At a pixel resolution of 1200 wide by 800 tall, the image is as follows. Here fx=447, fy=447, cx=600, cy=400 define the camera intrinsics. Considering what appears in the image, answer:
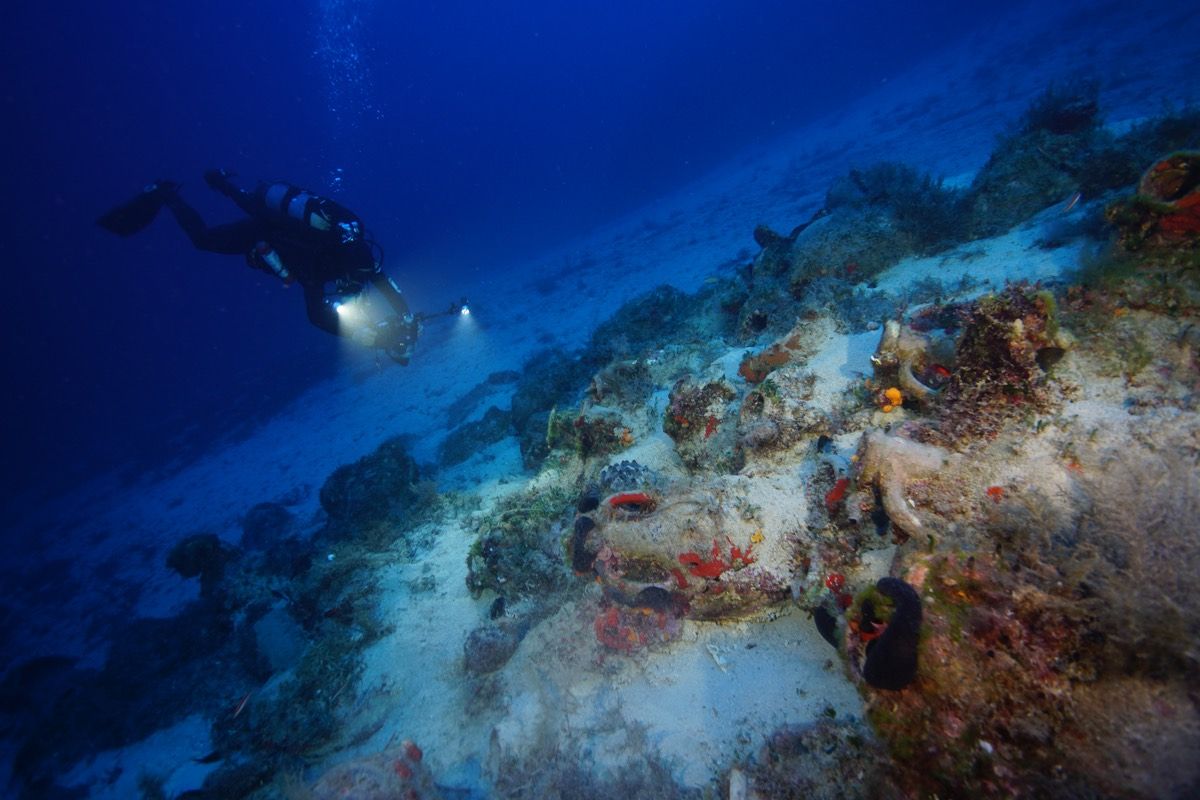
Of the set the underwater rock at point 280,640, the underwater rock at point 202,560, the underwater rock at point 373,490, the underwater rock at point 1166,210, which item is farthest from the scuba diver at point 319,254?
the underwater rock at point 1166,210

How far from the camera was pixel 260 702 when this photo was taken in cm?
601

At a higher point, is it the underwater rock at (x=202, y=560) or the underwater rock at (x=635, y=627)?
the underwater rock at (x=202, y=560)

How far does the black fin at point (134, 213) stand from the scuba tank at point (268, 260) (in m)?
4.80

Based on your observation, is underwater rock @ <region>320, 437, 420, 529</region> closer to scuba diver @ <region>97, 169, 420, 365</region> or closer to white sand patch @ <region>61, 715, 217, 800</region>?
scuba diver @ <region>97, 169, 420, 365</region>

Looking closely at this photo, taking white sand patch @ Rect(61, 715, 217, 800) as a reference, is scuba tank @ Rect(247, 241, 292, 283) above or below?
above

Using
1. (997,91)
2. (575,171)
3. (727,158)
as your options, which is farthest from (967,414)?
(575,171)

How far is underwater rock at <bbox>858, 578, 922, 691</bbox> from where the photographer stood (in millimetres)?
2227

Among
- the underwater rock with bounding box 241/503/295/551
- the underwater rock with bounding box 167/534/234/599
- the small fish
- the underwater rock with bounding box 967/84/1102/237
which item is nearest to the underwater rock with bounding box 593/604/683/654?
the small fish

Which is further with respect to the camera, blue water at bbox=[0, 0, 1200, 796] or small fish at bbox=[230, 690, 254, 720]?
blue water at bbox=[0, 0, 1200, 796]

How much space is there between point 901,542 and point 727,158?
2113 inches

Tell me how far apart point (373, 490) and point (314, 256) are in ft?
17.8

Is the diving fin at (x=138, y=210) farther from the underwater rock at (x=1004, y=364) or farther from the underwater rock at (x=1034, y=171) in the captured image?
the underwater rock at (x=1034, y=171)

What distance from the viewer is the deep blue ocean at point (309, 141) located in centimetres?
4050

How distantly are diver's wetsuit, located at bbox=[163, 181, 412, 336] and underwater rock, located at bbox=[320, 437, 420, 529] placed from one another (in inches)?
122
